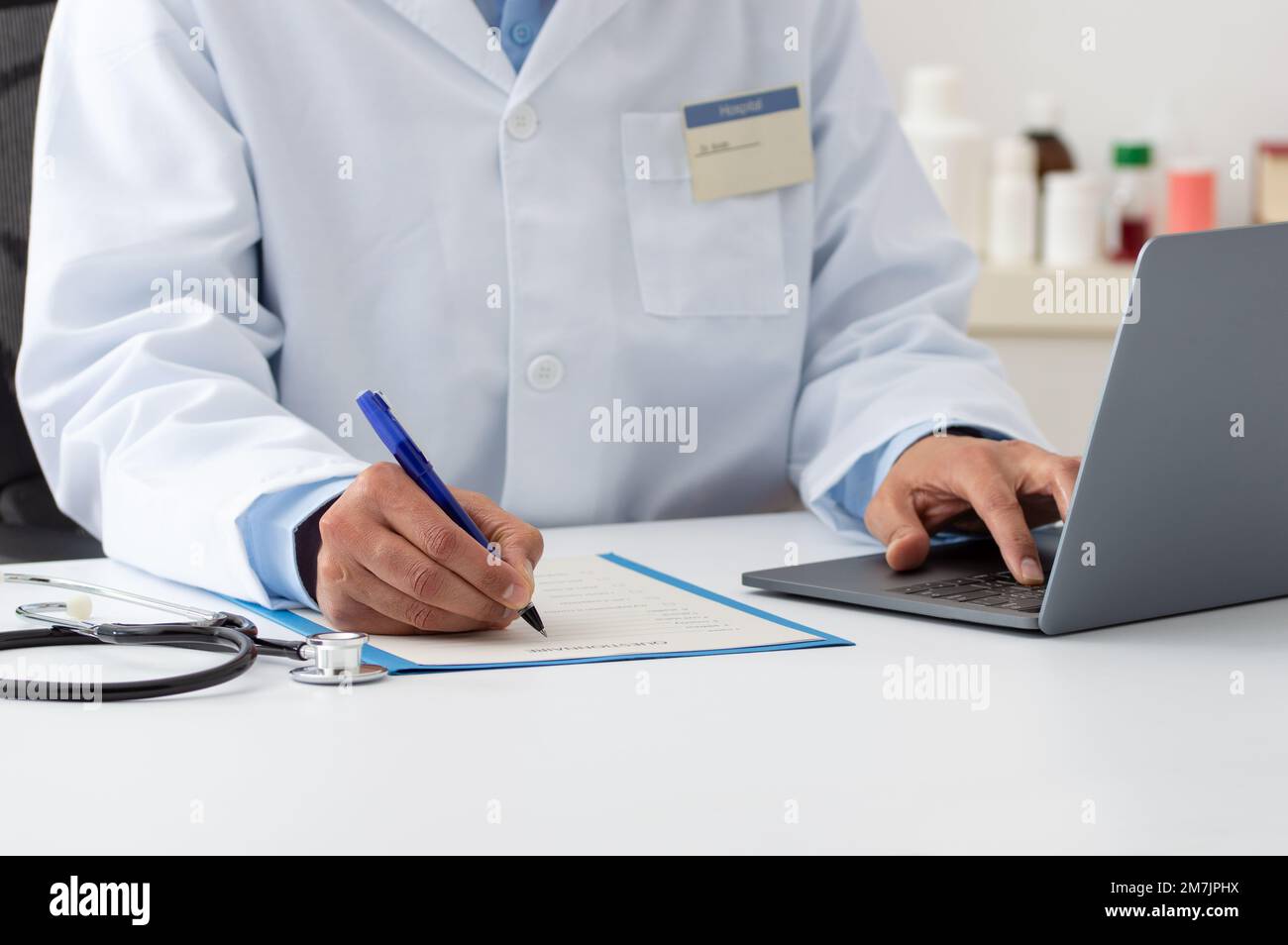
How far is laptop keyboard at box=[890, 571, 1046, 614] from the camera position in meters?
0.72

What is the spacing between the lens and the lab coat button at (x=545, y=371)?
1073 millimetres

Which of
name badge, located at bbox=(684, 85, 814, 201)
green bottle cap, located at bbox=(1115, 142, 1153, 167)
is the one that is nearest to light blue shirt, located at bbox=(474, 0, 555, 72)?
name badge, located at bbox=(684, 85, 814, 201)

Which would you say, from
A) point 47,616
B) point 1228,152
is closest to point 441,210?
point 47,616

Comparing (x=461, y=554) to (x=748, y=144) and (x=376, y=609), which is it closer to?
(x=376, y=609)

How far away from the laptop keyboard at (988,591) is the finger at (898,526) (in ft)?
0.12

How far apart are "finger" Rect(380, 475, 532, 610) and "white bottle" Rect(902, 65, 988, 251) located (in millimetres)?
1734

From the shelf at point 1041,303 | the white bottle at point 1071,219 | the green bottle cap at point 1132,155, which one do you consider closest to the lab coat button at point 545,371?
the shelf at point 1041,303

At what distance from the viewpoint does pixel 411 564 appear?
2.21 ft

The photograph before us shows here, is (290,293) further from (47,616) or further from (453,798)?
(453,798)

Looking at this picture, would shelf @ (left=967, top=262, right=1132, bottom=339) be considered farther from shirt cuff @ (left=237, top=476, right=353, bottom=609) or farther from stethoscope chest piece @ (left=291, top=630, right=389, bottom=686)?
stethoscope chest piece @ (left=291, top=630, right=389, bottom=686)

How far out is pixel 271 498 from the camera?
776 millimetres

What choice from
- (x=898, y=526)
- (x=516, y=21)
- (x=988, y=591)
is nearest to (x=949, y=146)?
(x=516, y=21)

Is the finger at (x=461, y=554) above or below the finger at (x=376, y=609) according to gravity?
above

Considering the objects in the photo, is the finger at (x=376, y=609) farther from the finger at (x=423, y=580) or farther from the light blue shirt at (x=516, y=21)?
the light blue shirt at (x=516, y=21)
